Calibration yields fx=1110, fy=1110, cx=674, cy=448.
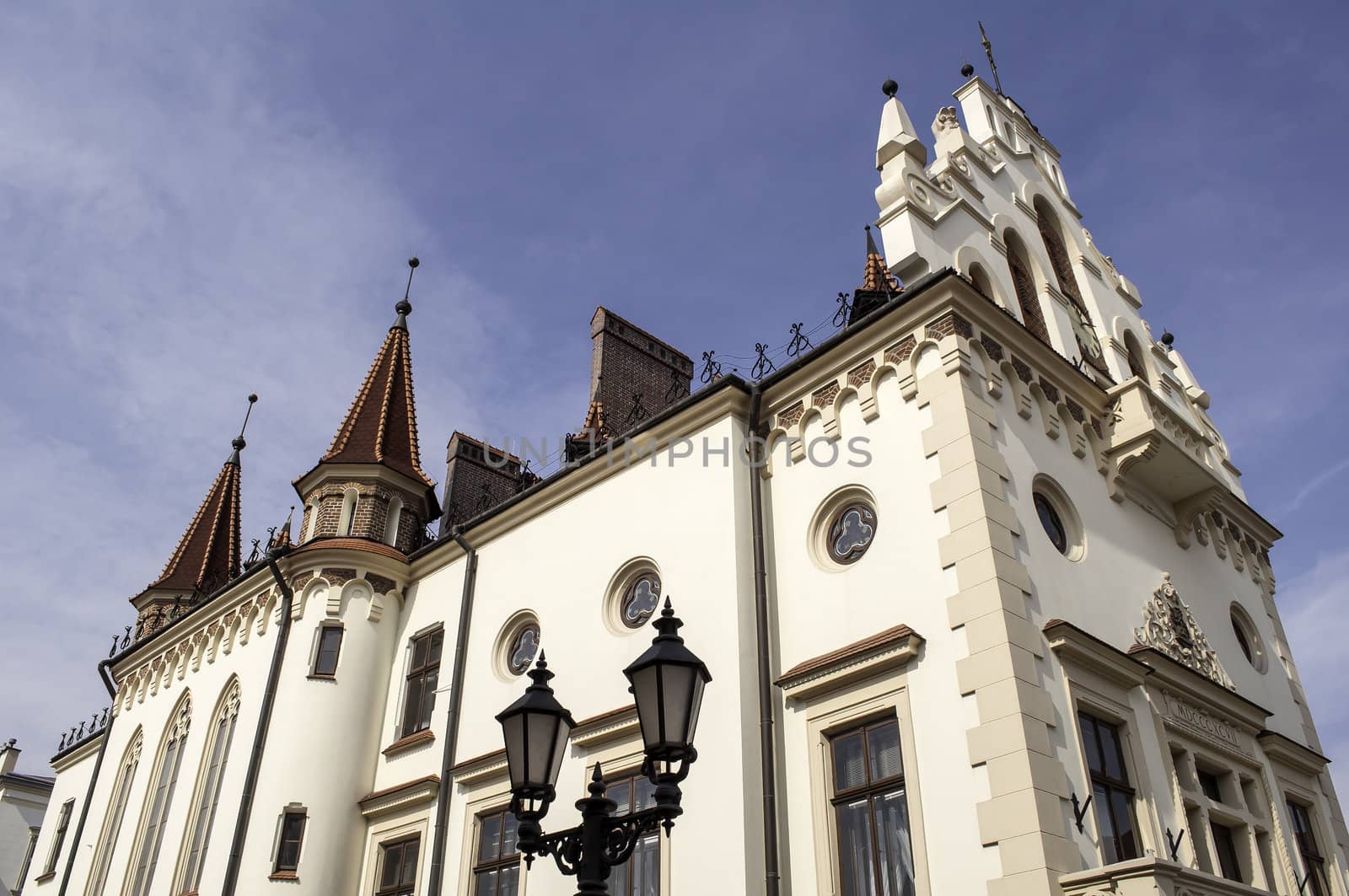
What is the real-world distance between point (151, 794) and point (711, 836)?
46.8ft

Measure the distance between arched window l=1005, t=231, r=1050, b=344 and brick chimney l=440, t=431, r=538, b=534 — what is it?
984cm

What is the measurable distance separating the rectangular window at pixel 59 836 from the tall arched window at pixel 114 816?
4.24 m

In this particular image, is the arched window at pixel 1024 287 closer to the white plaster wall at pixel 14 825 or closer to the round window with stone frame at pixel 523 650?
the round window with stone frame at pixel 523 650

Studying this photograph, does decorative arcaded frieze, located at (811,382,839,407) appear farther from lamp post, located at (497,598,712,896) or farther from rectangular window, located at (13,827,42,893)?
rectangular window, located at (13,827,42,893)

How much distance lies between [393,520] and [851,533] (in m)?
10.6

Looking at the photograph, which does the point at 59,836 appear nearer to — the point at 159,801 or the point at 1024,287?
the point at 159,801

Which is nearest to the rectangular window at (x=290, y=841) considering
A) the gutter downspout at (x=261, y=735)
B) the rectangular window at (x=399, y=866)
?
the gutter downspout at (x=261, y=735)

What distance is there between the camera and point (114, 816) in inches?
900

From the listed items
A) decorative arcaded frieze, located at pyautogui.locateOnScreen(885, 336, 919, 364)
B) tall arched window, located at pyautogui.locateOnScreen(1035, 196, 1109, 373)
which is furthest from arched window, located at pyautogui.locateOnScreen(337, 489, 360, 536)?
tall arched window, located at pyautogui.locateOnScreen(1035, 196, 1109, 373)

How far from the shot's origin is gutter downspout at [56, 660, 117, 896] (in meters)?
23.0

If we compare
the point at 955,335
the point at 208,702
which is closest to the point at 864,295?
the point at 955,335

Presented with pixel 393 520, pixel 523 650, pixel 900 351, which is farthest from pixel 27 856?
pixel 900 351

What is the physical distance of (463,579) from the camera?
18.4 meters

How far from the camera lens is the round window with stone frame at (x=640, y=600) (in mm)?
14766
